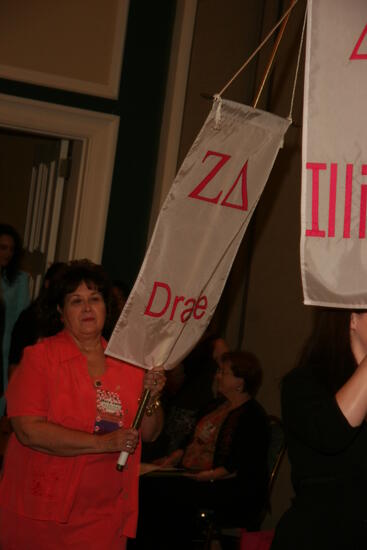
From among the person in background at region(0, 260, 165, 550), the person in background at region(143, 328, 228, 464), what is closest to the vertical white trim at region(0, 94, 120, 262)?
the person in background at region(143, 328, 228, 464)

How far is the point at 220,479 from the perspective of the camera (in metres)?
4.54

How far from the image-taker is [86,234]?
6348 mm

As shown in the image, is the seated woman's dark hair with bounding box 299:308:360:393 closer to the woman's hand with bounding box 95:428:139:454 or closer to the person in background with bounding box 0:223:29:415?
the woman's hand with bounding box 95:428:139:454

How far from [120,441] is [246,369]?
197 cm

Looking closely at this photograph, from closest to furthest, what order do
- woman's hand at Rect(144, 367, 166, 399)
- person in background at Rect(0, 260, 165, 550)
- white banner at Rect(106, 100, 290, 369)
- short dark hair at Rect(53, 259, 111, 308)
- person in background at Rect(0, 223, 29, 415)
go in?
white banner at Rect(106, 100, 290, 369) < person in background at Rect(0, 260, 165, 550) < woman's hand at Rect(144, 367, 166, 399) < short dark hair at Rect(53, 259, 111, 308) < person in background at Rect(0, 223, 29, 415)

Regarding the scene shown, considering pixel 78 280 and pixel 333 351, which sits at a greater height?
pixel 78 280

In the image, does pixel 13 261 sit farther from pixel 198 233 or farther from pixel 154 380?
pixel 198 233

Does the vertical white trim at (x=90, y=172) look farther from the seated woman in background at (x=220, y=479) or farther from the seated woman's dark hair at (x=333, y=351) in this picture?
the seated woman's dark hair at (x=333, y=351)

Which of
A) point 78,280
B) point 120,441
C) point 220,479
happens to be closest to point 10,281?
point 220,479

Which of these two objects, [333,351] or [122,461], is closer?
[333,351]

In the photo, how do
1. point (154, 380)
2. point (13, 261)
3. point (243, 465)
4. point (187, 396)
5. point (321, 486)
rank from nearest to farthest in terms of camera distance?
1. point (321, 486)
2. point (154, 380)
3. point (243, 465)
4. point (187, 396)
5. point (13, 261)

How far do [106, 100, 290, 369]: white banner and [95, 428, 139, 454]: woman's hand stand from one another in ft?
0.81

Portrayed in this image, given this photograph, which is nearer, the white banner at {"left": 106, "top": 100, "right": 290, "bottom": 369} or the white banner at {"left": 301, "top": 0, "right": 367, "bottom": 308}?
the white banner at {"left": 301, "top": 0, "right": 367, "bottom": 308}

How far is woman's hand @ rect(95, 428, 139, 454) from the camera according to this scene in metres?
2.97
